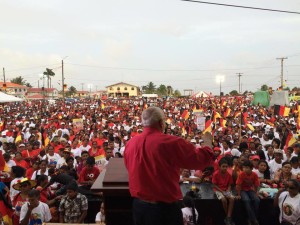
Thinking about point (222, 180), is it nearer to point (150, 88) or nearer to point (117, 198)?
point (117, 198)

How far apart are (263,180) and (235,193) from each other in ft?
3.71

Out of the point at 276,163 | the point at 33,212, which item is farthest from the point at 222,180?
the point at 33,212

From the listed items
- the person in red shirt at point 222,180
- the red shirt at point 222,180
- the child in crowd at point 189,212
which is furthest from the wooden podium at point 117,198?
the red shirt at point 222,180

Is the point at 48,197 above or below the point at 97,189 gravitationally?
below

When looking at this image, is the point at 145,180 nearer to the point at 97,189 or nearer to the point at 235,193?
the point at 97,189

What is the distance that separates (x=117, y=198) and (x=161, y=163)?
0.66 m

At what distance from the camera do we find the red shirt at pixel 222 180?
702 centimetres

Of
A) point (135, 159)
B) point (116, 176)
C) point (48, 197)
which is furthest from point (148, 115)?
point (48, 197)

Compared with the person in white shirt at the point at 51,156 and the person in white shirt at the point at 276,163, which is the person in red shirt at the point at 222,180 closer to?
the person in white shirt at the point at 276,163

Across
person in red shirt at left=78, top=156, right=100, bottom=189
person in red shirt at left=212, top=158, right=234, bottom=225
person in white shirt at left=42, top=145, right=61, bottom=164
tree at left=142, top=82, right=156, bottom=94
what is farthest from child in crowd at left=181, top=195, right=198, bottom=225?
tree at left=142, top=82, right=156, bottom=94

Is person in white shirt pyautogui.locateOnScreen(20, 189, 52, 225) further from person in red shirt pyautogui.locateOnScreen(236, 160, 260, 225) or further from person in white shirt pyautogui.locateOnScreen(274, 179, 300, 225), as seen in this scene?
person in white shirt pyautogui.locateOnScreen(274, 179, 300, 225)

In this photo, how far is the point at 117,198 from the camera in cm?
291

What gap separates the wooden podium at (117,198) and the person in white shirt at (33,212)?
2.76m

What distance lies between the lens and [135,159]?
2.64m
